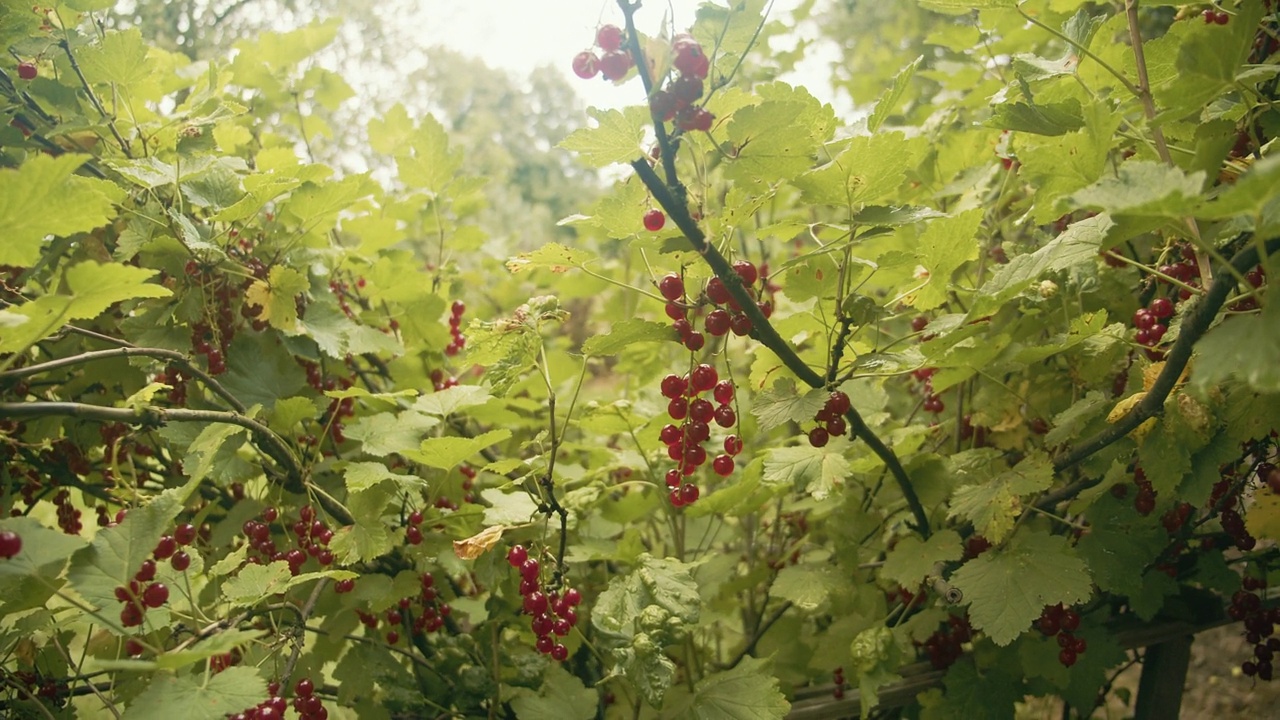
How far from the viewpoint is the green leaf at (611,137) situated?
74 centimetres

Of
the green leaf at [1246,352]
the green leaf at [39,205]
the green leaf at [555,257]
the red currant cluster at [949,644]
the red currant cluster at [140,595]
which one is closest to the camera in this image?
the green leaf at [1246,352]

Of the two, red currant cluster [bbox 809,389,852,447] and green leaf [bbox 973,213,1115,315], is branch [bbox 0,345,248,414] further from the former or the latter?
green leaf [bbox 973,213,1115,315]

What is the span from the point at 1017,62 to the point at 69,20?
141 cm

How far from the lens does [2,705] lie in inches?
39.1

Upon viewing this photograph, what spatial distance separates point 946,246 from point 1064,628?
624 millimetres

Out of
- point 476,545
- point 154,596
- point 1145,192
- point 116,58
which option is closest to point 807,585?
point 476,545

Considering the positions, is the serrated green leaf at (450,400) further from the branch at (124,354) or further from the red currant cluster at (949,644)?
the red currant cluster at (949,644)

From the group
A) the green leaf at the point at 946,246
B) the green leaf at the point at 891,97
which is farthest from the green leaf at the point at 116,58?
the green leaf at the point at 946,246

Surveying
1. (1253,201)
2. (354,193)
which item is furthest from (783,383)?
(354,193)

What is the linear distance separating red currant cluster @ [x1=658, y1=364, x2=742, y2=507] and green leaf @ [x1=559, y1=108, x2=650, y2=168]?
284 mm

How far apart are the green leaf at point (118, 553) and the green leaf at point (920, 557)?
3.14 feet

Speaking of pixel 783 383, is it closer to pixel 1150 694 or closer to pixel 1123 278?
pixel 1123 278

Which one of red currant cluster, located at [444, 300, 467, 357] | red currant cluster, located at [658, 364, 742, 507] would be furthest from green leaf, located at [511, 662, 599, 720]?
red currant cluster, located at [444, 300, 467, 357]

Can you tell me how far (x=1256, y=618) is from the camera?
1.19 metres
